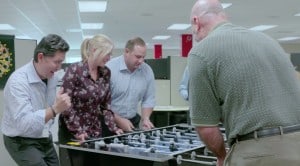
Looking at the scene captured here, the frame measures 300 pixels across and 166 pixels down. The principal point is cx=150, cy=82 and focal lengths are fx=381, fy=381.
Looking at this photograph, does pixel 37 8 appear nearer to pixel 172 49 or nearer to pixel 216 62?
pixel 216 62

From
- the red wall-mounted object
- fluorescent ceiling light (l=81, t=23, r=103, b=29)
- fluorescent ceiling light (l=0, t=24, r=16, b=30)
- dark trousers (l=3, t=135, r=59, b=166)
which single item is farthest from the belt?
the red wall-mounted object

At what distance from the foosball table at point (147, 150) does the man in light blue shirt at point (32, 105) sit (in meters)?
0.20

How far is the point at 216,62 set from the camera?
1604 millimetres

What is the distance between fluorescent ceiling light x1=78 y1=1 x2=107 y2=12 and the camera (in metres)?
7.79

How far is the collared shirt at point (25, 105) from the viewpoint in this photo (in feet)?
7.34

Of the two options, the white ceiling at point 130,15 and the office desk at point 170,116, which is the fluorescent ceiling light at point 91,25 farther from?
the office desk at point 170,116

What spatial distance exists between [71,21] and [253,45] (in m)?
8.82

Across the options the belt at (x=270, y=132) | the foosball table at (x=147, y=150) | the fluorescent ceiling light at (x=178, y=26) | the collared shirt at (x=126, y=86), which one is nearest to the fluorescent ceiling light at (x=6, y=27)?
the fluorescent ceiling light at (x=178, y=26)

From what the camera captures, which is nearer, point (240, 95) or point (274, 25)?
point (240, 95)

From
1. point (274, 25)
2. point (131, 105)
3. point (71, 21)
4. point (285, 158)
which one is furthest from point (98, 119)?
point (274, 25)

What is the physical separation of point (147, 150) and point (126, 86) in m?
1.19

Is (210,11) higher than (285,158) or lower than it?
higher

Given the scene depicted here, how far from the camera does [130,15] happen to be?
9.42 metres

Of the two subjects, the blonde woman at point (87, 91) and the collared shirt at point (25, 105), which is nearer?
the collared shirt at point (25, 105)
